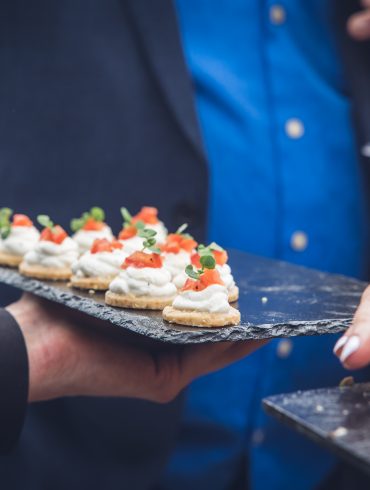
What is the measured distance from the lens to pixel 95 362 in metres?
1.89

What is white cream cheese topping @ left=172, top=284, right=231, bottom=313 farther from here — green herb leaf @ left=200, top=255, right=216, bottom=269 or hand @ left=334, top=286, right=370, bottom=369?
hand @ left=334, top=286, right=370, bottom=369

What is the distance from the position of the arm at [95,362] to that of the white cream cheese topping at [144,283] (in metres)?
0.15

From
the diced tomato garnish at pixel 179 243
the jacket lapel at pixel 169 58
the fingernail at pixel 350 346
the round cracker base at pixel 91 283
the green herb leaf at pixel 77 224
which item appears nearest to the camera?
the fingernail at pixel 350 346

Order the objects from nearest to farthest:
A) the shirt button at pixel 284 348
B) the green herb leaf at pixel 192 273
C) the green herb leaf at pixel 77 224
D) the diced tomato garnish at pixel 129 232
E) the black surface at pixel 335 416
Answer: the black surface at pixel 335 416
the green herb leaf at pixel 192 273
the diced tomato garnish at pixel 129 232
the green herb leaf at pixel 77 224
the shirt button at pixel 284 348

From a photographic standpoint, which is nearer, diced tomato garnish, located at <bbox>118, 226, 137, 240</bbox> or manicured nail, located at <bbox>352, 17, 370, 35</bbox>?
diced tomato garnish, located at <bbox>118, 226, 137, 240</bbox>

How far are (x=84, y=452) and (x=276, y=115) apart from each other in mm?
1124

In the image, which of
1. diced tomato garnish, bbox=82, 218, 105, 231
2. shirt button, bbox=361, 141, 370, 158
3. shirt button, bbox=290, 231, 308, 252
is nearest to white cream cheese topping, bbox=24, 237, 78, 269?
diced tomato garnish, bbox=82, 218, 105, 231

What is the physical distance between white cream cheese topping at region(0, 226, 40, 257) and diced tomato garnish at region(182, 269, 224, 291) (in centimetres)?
58

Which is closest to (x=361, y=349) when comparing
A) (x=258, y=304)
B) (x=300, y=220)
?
(x=258, y=304)

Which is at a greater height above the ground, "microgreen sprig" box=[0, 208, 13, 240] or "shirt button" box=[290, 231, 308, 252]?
"shirt button" box=[290, 231, 308, 252]

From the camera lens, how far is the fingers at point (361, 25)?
2537mm

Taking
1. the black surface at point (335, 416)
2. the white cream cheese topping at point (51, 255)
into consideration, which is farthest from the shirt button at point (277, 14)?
the black surface at point (335, 416)

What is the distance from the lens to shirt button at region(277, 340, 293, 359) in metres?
2.46

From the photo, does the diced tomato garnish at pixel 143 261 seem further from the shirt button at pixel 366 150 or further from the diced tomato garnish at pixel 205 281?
the shirt button at pixel 366 150
